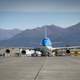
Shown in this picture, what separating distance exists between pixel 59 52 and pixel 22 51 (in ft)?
30.2

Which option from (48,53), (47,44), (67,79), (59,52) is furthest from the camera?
(47,44)

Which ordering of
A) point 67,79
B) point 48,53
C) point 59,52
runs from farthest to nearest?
point 59,52 < point 48,53 < point 67,79

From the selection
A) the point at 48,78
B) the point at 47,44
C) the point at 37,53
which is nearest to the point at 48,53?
the point at 37,53

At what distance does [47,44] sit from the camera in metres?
100

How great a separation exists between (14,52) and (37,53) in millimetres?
8139

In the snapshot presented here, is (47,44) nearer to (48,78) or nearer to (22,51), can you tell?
(22,51)

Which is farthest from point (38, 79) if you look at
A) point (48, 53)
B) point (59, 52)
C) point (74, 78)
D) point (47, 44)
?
point (47, 44)

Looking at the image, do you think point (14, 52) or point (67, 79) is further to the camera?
point (14, 52)

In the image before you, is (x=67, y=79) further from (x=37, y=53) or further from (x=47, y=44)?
(x=47, y=44)

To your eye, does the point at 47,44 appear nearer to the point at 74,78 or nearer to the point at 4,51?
Answer: the point at 4,51

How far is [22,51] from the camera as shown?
8606 centimetres

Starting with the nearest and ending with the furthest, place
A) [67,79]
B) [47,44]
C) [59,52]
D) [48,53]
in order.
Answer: [67,79] < [48,53] < [59,52] < [47,44]

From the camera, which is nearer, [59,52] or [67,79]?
[67,79]

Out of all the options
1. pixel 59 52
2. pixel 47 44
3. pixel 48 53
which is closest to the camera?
pixel 48 53
